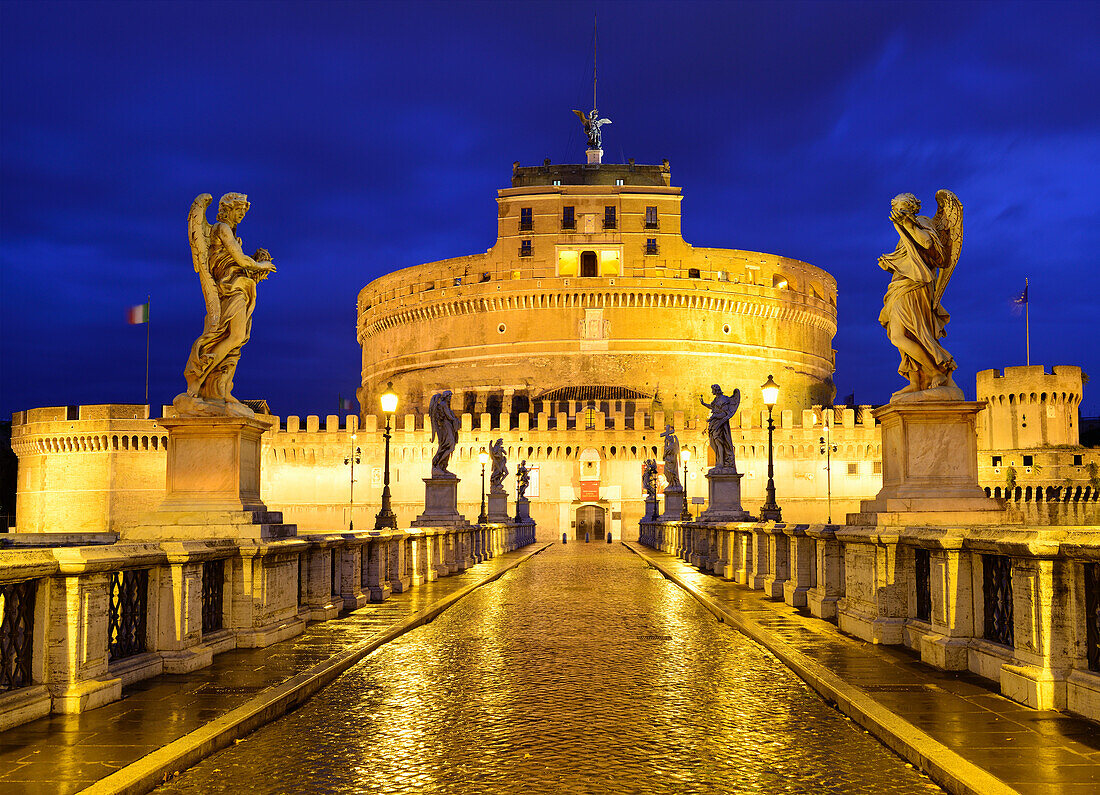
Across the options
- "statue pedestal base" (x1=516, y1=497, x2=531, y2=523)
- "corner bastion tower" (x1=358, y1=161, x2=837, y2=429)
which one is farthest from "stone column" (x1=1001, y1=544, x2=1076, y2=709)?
"corner bastion tower" (x1=358, y1=161, x2=837, y2=429)

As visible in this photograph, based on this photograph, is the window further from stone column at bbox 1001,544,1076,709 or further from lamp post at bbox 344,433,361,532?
stone column at bbox 1001,544,1076,709

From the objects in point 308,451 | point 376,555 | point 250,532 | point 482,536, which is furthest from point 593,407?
point 250,532

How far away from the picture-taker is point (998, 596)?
678 cm

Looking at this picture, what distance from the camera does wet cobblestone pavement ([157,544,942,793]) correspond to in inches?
192

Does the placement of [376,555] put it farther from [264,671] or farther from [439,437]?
[439,437]

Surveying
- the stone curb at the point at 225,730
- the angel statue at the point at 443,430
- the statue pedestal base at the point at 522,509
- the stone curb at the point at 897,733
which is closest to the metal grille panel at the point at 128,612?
the stone curb at the point at 225,730

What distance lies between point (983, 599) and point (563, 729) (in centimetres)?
308

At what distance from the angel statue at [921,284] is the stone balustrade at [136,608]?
5795 mm

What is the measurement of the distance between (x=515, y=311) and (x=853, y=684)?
69222mm

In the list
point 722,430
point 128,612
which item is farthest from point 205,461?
point 722,430

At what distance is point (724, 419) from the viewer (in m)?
23.3

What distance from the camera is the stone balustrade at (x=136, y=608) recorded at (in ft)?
19.0

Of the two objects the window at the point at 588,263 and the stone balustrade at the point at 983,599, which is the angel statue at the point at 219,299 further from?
the window at the point at 588,263

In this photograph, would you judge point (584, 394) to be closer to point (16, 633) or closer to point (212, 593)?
point (212, 593)
